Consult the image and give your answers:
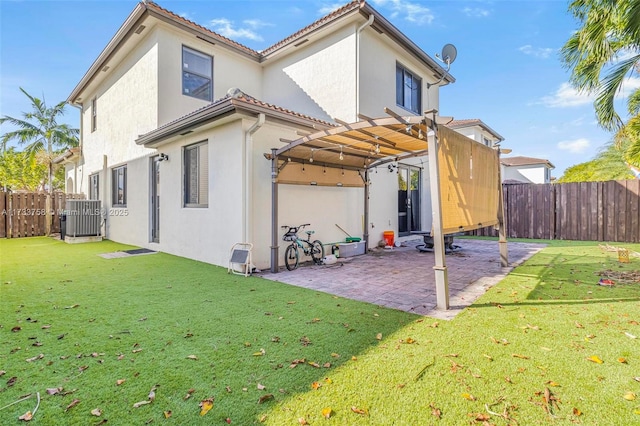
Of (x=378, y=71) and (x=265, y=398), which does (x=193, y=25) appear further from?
(x=265, y=398)

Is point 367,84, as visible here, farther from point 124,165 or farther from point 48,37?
point 48,37

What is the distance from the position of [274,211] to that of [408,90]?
806cm

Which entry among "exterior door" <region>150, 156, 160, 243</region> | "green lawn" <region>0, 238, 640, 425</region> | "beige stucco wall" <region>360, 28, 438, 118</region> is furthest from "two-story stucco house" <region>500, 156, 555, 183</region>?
"exterior door" <region>150, 156, 160, 243</region>

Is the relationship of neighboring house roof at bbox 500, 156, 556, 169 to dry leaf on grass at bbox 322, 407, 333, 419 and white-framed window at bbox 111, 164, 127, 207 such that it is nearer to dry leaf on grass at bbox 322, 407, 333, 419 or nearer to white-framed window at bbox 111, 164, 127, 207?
white-framed window at bbox 111, 164, 127, 207

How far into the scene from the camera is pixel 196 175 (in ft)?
28.6

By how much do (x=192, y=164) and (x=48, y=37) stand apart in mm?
11225

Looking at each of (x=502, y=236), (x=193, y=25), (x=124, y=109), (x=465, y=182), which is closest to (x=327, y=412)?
(x=465, y=182)

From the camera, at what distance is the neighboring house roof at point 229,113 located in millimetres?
6566

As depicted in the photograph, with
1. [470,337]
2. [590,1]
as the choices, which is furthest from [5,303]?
[590,1]

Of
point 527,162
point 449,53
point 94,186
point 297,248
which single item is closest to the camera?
point 297,248

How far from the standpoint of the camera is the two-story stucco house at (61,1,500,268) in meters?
7.42

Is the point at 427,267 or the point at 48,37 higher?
the point at 48,37

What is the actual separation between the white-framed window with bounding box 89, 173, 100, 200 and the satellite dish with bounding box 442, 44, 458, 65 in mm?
15233

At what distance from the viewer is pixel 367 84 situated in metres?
9.73
